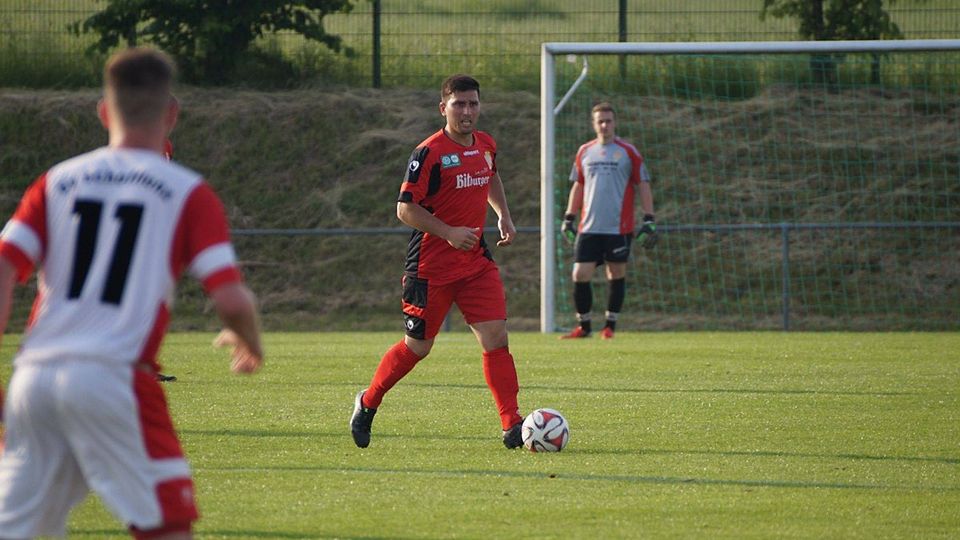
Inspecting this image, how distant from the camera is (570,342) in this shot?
46.7 ft

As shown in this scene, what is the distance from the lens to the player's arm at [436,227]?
23.4 feet

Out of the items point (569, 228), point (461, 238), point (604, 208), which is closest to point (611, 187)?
point (604, 208)

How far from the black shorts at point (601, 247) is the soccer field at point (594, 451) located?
6.66 feet

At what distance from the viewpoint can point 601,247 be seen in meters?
14.6

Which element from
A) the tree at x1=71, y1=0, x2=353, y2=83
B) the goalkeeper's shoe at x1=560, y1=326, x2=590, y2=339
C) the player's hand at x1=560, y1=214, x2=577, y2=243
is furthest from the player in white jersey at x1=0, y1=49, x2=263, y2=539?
the tree at x1=71, y1=0, x2=353, y2=83

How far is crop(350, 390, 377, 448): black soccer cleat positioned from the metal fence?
15.2m

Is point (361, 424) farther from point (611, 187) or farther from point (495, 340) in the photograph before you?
point (611, 187)

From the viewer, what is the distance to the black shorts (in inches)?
572

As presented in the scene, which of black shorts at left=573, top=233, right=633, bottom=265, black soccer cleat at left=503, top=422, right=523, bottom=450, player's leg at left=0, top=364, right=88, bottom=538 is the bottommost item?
black soccer cleat at left=503, top=422, right=523, bottom=450

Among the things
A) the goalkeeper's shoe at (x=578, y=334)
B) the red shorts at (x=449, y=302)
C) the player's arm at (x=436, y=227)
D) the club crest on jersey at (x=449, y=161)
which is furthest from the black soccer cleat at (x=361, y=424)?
the goalkeeper's shoe at (x=578, y=334)

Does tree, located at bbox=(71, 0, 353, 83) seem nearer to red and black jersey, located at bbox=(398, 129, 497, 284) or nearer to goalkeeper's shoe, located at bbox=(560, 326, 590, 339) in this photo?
goalkeeper's shoe, located at bbox=(560, 326, 590, 339)

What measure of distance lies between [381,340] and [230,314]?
471 inches

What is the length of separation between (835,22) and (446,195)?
48.1 feet

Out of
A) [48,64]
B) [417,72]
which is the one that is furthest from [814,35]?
[48,64]
